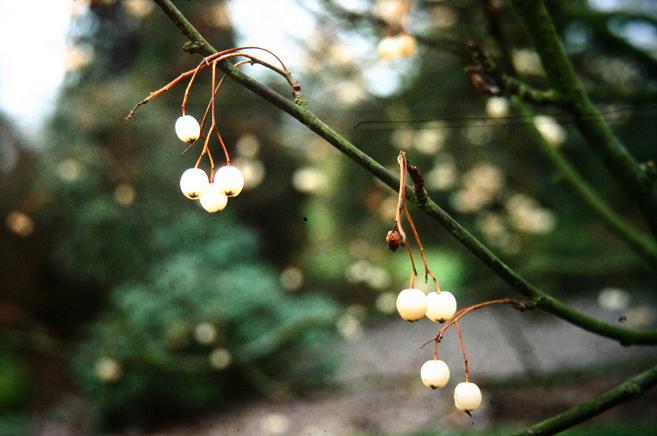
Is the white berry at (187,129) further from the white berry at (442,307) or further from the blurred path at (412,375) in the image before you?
the blurred path at (412,375)

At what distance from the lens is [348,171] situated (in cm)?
951

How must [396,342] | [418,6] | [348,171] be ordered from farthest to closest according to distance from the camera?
[348,171] < [396,342] < [418,6]

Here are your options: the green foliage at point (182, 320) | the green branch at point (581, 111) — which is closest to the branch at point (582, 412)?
the green branch at point (581, 111)

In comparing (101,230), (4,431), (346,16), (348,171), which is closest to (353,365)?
(348,171)

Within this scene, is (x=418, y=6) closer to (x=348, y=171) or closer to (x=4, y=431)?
(x=348, y=171)

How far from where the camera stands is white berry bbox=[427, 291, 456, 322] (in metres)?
1.21

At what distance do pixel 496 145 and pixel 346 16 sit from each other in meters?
3.73

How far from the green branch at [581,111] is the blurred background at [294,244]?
928 mm

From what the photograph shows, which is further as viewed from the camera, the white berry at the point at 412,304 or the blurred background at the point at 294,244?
the blurred background at the point at 294,244

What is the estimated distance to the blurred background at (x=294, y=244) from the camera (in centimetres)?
478

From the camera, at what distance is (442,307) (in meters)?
1.21

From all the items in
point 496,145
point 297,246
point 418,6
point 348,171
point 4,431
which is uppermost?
point 348,171

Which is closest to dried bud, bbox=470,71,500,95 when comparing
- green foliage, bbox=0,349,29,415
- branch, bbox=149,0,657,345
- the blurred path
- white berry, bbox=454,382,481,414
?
branch, bbox=149,0,657,345

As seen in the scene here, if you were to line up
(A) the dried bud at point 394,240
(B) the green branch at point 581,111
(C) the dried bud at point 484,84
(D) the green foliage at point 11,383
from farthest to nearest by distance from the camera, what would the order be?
(D) the green foliage at point 11,383, (B) the green branch at point 581,111, (C) the dried bud at point 484,84, (A) the dried bud at point 394,240
